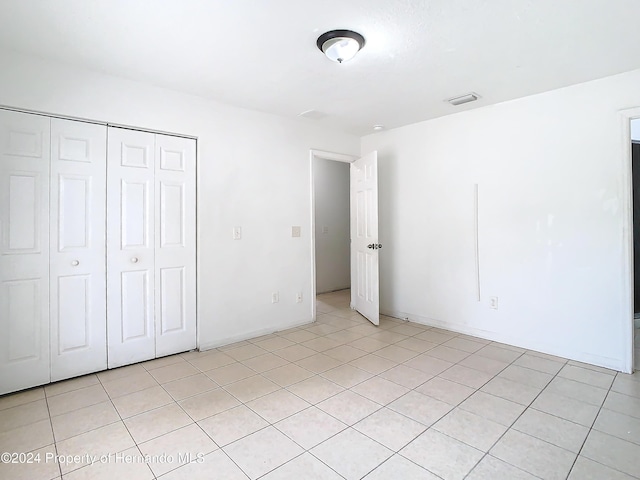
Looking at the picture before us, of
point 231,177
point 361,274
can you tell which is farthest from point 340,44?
point 361,274

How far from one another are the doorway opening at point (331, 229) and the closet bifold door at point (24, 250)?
386 centimetres

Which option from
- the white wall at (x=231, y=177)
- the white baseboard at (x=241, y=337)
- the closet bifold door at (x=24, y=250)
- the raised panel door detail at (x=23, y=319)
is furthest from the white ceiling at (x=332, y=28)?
the white baseboard at (x=241, y=337)

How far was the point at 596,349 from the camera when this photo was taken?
286 cm

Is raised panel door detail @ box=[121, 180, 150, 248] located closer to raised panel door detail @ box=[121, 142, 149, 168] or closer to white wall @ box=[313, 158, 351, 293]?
raised panel door detail @ box=[121, 142, 149, 168]

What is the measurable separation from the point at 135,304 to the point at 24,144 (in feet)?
4.68

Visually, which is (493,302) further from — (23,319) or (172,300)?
(23,319)

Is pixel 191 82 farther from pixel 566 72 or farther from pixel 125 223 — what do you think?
pixel 566 72

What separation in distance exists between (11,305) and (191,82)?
214 cm

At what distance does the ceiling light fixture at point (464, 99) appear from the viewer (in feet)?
10.4

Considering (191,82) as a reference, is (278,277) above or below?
below

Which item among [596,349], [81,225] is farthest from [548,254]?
[81,225]

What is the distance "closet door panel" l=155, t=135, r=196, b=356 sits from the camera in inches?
120

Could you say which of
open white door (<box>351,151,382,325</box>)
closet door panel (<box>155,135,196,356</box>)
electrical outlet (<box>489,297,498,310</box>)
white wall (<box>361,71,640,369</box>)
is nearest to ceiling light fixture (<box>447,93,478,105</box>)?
white wall (<box>361,71,640,369</box>)

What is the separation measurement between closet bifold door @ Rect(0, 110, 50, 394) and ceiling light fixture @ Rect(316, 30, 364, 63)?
210 centimetres
